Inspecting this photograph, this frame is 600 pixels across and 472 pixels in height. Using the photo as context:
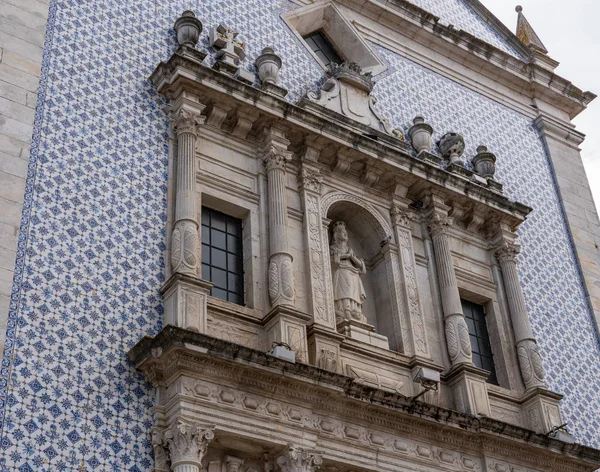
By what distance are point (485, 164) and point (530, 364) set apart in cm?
326

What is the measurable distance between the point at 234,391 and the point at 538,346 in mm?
5275

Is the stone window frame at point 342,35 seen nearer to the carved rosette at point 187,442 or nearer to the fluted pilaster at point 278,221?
the fluted pilaster at point 278,221

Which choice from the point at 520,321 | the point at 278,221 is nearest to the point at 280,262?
the point at 278,221

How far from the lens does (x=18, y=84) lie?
10.3 m

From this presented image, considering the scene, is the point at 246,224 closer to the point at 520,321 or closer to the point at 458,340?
the point at 458,340

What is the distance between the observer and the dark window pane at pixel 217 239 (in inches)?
439

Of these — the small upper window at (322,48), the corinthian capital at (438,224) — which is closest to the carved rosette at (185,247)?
the corinthian capital at (438,224)

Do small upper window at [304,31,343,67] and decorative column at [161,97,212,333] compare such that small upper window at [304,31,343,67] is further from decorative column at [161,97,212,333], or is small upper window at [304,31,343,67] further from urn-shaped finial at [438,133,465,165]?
decorative column at [161,97,212,333]

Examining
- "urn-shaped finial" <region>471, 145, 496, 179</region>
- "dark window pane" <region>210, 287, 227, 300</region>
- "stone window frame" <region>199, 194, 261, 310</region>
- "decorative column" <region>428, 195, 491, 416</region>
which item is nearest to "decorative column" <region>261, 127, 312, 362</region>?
"stone window frame" <region>199, 194, 261, 310</region>

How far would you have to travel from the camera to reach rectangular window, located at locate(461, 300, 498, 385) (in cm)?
1271

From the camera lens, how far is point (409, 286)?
1207 centimetres

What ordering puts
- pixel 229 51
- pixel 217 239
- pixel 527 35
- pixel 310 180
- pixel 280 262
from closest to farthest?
pixel 280 262 → pixel 217 239 → pixel 310 180 → pixel 229 51 → pixel 527 35

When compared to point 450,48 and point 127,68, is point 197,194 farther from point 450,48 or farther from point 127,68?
point 450,48

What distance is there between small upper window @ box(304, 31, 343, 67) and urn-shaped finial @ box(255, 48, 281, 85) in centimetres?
193
